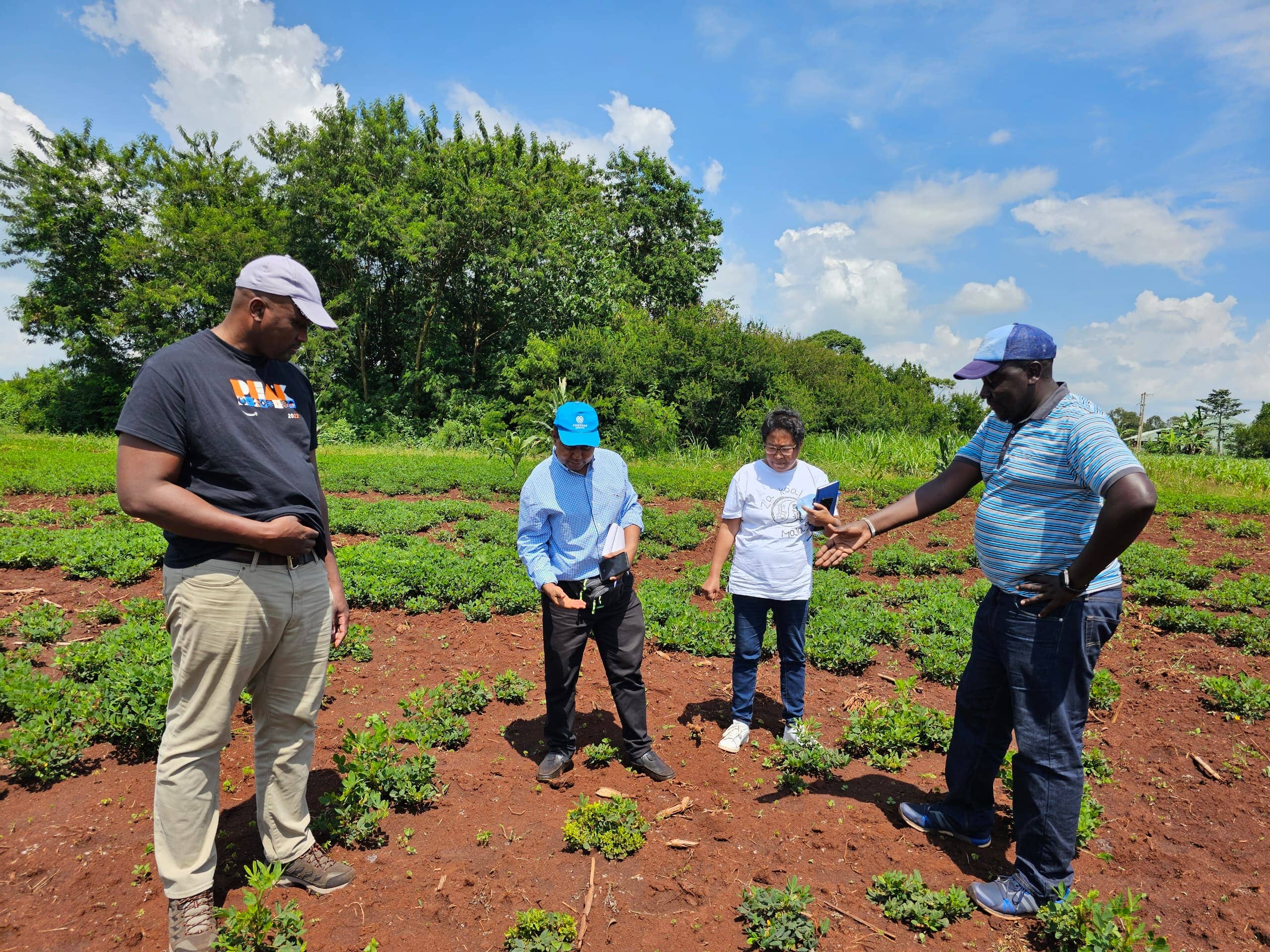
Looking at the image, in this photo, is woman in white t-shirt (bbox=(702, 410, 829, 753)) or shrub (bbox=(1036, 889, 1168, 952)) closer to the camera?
shrub (bbox=(1036, 889, 1168, 952))

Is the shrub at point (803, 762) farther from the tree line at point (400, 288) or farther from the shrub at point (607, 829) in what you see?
the tree line at point (400, 288)

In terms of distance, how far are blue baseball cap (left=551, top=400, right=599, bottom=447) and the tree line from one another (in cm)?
1984

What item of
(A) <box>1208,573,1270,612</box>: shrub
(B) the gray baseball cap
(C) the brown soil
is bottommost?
(C) the brown soil

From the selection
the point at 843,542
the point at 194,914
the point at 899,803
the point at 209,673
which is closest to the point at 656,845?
the point at 899,803

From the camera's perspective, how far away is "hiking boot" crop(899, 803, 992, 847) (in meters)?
3.49

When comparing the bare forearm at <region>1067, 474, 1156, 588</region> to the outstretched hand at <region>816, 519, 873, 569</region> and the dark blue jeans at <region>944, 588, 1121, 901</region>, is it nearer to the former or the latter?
the dark blue jeans at <region>944, 588, 1121, 901</region>

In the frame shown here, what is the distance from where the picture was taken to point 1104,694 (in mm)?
5250

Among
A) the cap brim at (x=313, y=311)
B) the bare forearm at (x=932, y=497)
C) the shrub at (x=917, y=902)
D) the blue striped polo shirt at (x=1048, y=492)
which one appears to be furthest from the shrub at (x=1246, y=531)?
the cap brim at (x=313, y=311)

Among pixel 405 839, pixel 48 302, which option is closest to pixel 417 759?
pixel 405 839

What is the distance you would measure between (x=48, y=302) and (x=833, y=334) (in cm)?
5081

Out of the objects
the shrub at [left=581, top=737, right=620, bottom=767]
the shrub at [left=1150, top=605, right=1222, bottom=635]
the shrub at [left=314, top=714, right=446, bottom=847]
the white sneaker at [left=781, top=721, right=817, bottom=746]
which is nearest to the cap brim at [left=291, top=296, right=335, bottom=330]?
the shrub at [left=314, top=714, right=446, bottom=847]

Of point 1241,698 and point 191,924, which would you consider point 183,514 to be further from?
point 1241,698

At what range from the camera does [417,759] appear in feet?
12.4

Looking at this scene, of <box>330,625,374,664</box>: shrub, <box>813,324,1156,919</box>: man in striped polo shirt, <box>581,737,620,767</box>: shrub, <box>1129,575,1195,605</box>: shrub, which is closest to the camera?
<box>813,324,1156,919</box>: man in striped polo shirt
